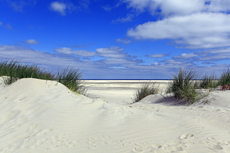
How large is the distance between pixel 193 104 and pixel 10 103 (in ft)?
19.8

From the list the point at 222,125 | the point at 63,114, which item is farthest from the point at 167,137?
the point at 63,114

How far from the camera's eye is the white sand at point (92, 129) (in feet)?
9.02

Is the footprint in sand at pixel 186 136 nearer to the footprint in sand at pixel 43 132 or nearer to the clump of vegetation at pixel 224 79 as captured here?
the footprint in sand at pixel 43 132

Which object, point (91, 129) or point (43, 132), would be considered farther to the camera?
point (91, 129)

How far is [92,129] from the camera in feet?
11.3

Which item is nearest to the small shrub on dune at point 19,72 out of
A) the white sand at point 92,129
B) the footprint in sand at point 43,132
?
the white sand at point 92,129

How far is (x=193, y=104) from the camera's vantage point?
21.5 ft

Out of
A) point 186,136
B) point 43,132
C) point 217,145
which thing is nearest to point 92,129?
point 43,132

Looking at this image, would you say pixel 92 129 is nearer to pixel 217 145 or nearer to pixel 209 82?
pixel 217 145

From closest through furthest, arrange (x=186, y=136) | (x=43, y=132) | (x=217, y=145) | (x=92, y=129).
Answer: (x=217, y=145) < (x=186, y=136) < (x=43, y=132) < (x=92, y=129)

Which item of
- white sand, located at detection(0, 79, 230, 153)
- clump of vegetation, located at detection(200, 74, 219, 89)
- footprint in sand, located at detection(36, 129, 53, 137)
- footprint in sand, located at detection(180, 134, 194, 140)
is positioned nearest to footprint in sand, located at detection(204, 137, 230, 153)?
white sand, located at detection(0, 79, 230, 153)

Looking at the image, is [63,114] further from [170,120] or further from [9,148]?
[170,120]

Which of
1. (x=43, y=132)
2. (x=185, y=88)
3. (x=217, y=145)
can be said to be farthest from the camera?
(x=185, y=88)

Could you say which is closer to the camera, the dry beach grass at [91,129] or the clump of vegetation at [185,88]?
the dry beach grass at [91,129]
